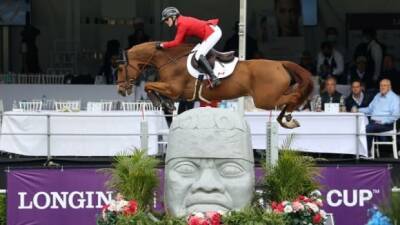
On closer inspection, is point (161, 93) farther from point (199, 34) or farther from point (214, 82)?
point (199, 34)

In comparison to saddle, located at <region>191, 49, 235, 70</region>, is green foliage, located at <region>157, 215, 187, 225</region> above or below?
below

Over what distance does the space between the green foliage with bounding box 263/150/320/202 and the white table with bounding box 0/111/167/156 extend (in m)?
4.72

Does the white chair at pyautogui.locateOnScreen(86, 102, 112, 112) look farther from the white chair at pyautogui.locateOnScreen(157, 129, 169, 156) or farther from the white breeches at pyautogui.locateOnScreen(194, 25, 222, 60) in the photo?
the white breeches at pyautogui.locateOnScreen(194, 25, 222, 60)

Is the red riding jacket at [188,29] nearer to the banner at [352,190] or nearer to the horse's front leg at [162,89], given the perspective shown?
the horse's front leg at [162,89]

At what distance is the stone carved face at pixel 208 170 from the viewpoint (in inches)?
297

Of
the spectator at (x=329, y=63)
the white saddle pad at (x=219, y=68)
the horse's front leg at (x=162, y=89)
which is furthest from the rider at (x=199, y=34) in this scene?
the spectator at (x=329, y=63)

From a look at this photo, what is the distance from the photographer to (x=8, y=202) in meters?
10.4

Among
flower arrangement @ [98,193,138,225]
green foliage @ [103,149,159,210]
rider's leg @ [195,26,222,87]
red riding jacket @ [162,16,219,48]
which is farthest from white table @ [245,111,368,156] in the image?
flower arrangement @ [98,193,138,225]

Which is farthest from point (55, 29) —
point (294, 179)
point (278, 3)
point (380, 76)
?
point (294, 179)

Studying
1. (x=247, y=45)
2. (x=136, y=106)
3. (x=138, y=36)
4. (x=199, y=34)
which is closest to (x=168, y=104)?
(x=199, y=34)

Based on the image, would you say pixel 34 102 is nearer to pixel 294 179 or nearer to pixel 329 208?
pixel 329 208

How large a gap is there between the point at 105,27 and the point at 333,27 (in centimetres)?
477

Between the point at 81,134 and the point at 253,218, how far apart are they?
5.79 metres

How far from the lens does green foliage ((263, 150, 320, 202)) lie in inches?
321
